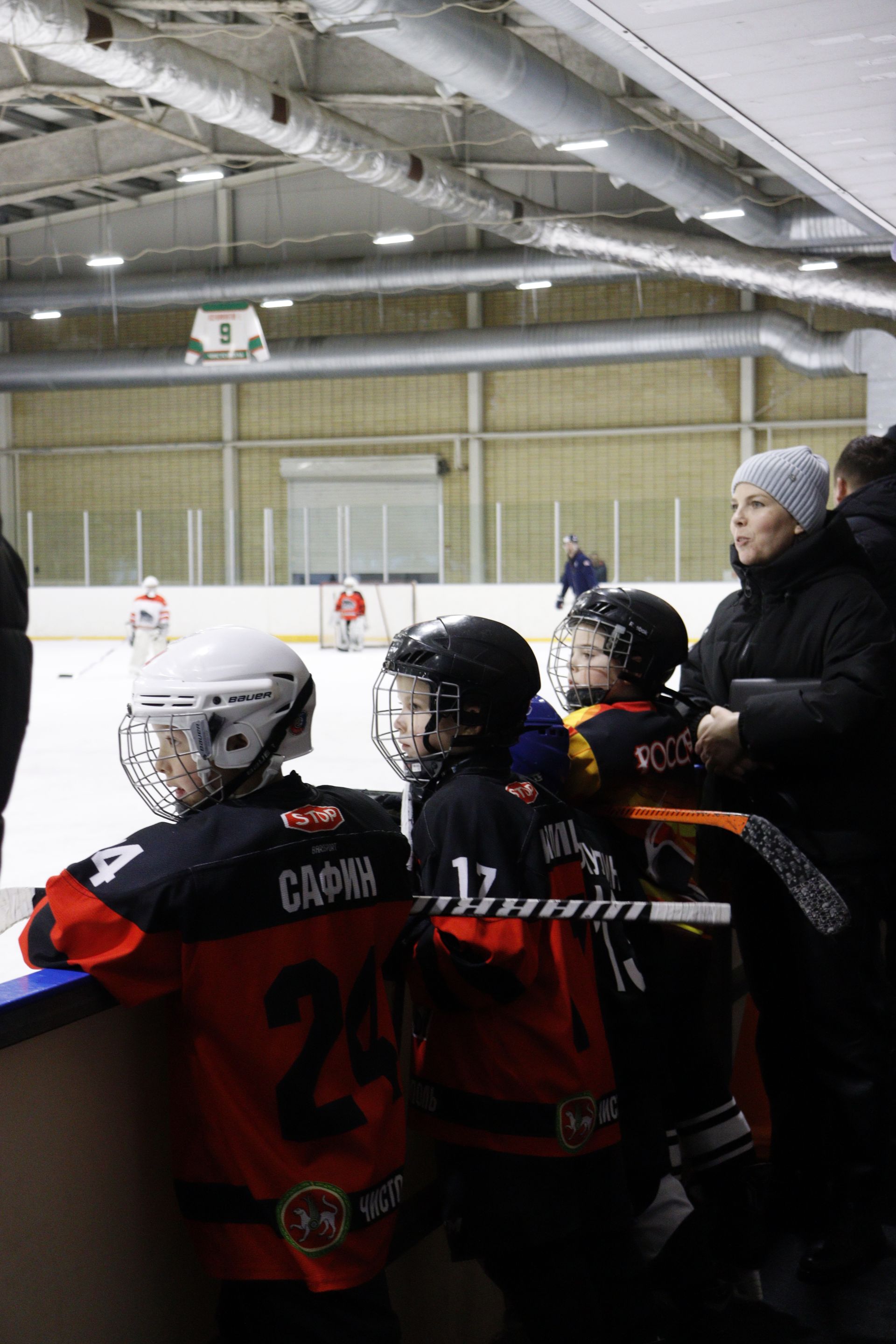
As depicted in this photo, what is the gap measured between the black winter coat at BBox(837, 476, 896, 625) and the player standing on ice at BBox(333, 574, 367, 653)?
13571 mm

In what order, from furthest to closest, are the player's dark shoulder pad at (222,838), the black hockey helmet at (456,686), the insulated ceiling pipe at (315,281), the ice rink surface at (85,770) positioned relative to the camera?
the insulated ceiling pipe at (315,281) → the ice rink surface at (85,770) → the black hockey helmet at (456,686) → the player's dark shoulder pad at (222,838)

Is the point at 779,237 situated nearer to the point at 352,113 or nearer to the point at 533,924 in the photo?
the point at 352,113

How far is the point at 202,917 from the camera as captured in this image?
51.7 inches

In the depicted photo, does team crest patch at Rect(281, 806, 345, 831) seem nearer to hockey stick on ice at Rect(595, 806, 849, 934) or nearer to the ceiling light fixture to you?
hockey stick on ice at Rect(595, 806, 849, 934)

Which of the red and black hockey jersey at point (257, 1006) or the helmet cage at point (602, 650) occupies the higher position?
the helmet cage at point (602, 650)

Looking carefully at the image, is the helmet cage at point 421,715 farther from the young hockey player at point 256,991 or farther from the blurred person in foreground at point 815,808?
the blurred person in foreground at point 815,808

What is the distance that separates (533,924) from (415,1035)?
250mm

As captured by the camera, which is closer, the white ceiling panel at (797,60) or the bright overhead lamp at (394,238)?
the white ceiling panel at (797,60)

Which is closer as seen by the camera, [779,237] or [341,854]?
[341,854]

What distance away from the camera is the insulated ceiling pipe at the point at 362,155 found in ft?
27.3

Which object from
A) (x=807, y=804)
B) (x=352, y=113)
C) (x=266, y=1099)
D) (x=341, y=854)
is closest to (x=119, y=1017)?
(x=266, y=1099)

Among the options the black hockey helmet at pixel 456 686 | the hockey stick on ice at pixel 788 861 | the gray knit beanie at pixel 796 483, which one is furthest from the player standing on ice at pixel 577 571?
the black hockey helmet at pixel 456 686

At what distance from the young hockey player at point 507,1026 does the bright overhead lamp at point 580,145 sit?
876 cm

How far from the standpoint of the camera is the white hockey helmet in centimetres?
146
